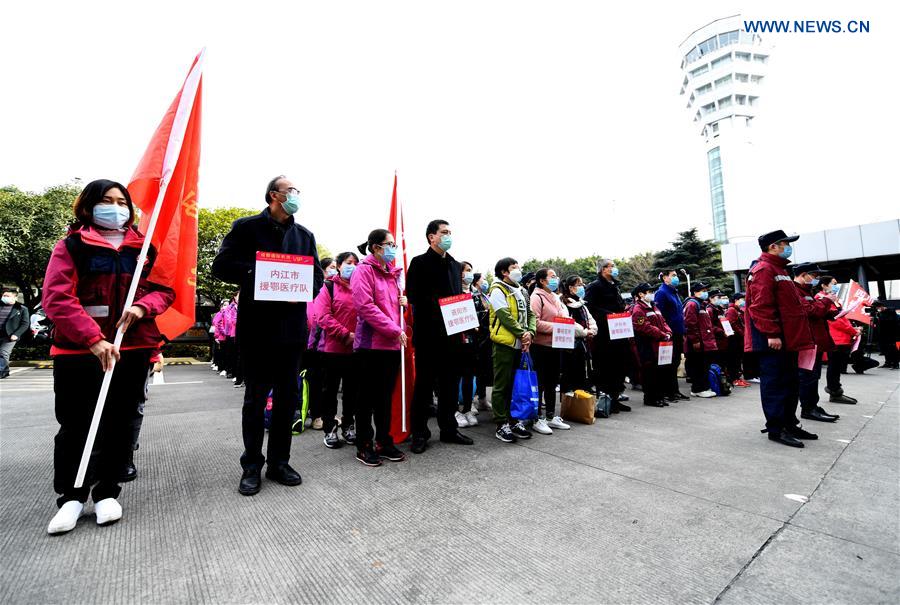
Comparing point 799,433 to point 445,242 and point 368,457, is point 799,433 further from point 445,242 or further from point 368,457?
point 368,457

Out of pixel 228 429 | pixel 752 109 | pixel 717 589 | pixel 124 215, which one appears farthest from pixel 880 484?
pixel 752 109

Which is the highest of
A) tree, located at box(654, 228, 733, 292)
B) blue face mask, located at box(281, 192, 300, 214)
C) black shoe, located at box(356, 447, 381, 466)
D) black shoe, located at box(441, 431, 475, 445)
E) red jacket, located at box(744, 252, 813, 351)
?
tree, located at box(654, 228, 733, 292)

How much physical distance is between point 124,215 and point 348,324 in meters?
2.11

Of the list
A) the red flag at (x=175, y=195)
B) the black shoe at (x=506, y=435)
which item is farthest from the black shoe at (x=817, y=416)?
the red flag at (x=175, y=195)

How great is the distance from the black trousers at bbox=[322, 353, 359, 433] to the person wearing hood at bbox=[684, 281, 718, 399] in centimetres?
580

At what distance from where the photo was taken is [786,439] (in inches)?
161

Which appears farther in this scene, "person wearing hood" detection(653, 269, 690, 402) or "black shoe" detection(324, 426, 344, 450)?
"person wearing hood" detection(653, 269, 690, 402)

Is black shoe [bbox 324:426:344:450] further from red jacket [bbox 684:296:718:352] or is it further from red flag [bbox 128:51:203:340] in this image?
red jacket [bbox 684:296:718:352]

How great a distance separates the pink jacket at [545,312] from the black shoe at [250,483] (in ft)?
10.1

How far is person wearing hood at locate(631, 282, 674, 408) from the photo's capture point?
20.9 feet

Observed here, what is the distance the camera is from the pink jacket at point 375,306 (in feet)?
11.5

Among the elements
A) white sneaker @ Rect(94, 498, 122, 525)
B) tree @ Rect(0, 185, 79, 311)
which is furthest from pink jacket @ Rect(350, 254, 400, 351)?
tree @ Rect(0, 185, 79, 311)

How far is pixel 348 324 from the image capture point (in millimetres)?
4344

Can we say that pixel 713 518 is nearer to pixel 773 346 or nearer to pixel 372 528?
pixel 372 528
